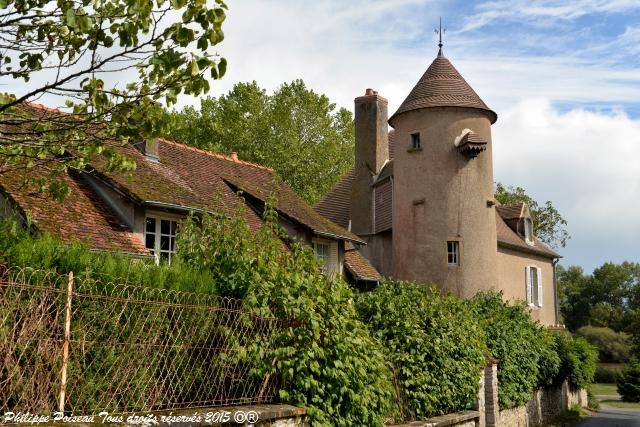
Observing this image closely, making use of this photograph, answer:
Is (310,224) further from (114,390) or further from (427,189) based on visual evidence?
(114,390)

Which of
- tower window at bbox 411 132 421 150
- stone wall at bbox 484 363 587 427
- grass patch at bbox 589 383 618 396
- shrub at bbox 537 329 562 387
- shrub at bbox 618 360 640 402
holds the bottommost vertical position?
grass patch at bbox 589 383 618 396

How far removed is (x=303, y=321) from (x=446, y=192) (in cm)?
1809

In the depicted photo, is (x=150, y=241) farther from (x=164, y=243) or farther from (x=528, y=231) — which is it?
(x=528, y=231)

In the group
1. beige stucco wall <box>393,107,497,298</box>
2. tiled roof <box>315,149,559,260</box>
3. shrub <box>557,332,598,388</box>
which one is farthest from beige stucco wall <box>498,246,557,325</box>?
beige stucco wall <box>393,107,497,298</box>

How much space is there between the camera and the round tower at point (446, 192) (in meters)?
24.9

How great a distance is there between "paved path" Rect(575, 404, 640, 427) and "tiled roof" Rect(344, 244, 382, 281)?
8558mm

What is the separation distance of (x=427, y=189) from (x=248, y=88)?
67.6ft

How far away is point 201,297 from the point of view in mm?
6895

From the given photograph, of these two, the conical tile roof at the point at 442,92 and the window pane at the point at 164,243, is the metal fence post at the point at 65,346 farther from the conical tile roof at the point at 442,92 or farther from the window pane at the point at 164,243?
the conical tile roof at the point at 442,92

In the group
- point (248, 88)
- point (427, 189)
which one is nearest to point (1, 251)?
point (427, 189)

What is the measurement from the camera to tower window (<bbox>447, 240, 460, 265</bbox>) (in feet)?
81.7

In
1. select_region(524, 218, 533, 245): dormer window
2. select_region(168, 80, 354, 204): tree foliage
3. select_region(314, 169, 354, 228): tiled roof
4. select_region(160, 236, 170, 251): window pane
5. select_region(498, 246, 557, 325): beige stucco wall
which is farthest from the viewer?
select_region(168, 80, 354, 204): tree foliage

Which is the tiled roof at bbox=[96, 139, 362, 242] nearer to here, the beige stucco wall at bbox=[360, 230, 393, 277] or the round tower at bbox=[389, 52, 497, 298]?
the round tower at bbox=[389, 52, 497, 298]

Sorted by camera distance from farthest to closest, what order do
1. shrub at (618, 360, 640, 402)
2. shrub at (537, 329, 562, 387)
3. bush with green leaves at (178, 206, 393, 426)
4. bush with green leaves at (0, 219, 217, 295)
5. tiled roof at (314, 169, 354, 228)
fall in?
shrub at (618, 360, 640, 402), tiled roof at (314, 169, 354, 228), shrub at (537, 329, 562, 387), bush with green leaves at (178, 206, 393, 426), bush with green leaves at (0, 219, 217, 295)
